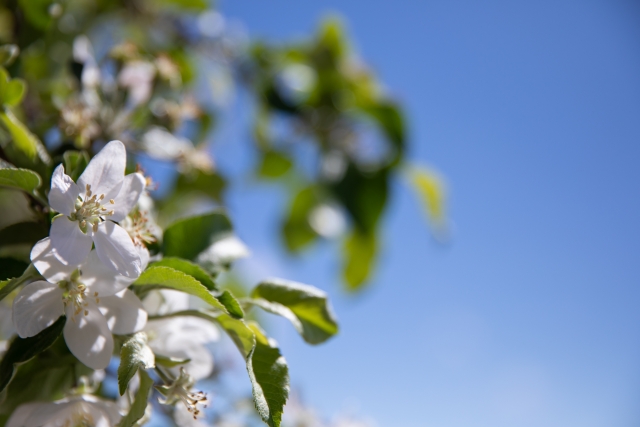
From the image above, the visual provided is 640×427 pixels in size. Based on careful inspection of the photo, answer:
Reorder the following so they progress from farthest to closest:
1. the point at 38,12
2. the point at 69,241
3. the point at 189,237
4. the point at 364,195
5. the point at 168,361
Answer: the point at 364,195, the point at 38,12, the point at 189,237, the point at 168,361, the point at 69,241

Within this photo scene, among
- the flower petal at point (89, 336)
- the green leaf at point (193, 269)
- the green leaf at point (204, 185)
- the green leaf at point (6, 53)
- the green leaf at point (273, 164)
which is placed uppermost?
the green leaf at point (273, 164)

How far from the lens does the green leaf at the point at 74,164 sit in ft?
2.42

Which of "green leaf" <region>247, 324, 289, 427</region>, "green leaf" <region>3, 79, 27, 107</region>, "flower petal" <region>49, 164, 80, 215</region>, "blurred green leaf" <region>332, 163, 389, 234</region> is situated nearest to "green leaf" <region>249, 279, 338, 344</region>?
"green leaf" <region>247, 324, 289, 427</region>

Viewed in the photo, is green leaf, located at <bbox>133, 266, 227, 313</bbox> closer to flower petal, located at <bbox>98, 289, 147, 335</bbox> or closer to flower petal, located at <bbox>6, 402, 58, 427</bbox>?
flower petal, located at <bbox>98, 289, 147, 335</bbox>

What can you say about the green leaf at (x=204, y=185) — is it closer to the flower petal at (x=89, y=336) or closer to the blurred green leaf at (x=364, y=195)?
the blurred green leaf at (x=364, y=195)

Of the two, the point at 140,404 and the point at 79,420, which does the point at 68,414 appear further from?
the point at 140,404

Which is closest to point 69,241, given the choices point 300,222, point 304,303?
point 304,303

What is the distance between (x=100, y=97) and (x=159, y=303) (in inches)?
23.2

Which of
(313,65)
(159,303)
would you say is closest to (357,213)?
(313,65)

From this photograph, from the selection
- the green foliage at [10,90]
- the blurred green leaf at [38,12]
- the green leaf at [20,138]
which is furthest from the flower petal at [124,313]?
the blurred green leaf at [38,12]

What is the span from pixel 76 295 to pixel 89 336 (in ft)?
0.19

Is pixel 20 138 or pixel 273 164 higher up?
pixel 273 164

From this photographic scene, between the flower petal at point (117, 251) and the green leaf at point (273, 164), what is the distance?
1.75m

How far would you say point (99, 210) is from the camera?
676mm
